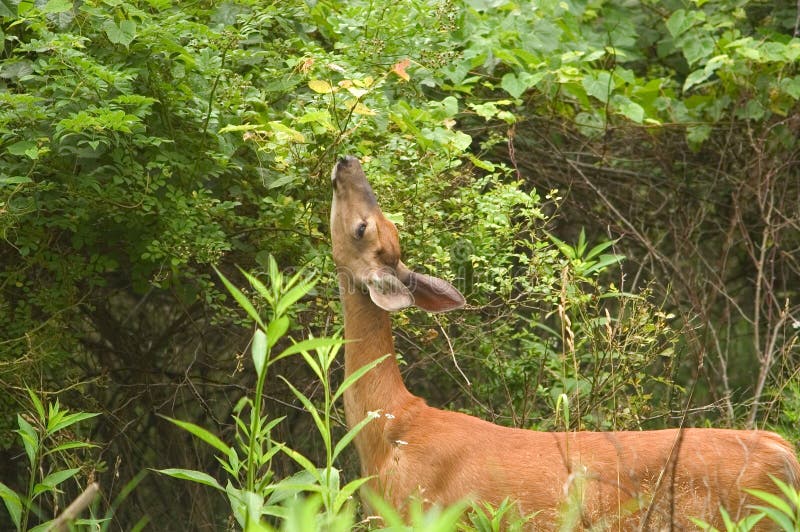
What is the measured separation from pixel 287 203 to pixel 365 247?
60 centimetres

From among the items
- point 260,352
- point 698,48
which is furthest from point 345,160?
point 698,48

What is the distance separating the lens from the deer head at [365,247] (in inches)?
179

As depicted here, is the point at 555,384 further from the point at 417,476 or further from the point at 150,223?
the point at 150,223

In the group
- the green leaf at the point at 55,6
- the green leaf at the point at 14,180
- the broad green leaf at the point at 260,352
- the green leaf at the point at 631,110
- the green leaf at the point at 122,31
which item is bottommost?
the green leaf at the point at 631,110

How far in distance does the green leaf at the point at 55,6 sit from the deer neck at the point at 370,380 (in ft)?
5.21

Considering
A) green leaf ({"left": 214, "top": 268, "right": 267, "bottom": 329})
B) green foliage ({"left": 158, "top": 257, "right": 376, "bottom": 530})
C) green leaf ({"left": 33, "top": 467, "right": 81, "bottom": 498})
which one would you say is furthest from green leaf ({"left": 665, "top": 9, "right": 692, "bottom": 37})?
green leaf ({"left": 214, "top": 268, "right": 267, "bottom": 329})

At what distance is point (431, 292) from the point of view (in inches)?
179

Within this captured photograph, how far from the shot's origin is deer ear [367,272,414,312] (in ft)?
13.9

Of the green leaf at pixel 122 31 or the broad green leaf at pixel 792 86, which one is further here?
the broad green leaf at pixel 792 86

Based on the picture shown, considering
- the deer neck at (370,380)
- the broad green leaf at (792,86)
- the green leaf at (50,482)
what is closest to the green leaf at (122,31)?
the deer neck at (370,380)

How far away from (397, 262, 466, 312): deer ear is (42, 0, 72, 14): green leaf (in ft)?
5.54

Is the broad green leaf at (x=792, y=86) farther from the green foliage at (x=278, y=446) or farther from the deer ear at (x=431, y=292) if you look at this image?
the green foliage at (x=278, y=446)

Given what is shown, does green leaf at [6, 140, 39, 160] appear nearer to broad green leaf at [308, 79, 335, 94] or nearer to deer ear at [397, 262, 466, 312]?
broad green leaf at [308, 79, 335, 94]

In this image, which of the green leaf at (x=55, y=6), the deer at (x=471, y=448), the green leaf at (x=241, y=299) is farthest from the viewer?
the green leaf at (x=55, y=6)
